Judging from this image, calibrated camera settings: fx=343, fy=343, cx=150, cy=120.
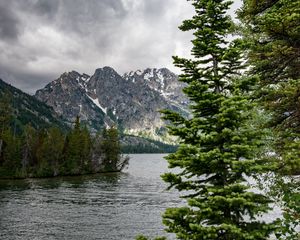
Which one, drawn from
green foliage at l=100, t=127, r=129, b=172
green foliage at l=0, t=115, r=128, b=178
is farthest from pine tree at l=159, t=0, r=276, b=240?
green foliage at l=100, t=127, r=129, b=172

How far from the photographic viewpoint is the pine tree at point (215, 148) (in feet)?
42.0

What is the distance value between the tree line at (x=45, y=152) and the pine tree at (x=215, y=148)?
4055 inches

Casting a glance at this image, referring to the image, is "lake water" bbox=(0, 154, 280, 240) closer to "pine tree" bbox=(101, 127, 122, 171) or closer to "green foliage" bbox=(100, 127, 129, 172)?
"green foliage" bbox=(100, 127, 129, 172)

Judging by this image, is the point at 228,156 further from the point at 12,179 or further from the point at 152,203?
the point at 12,179

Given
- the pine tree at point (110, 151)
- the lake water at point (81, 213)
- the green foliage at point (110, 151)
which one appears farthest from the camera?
the pine tree at point (110, 151)

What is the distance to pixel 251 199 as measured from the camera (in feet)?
43.9

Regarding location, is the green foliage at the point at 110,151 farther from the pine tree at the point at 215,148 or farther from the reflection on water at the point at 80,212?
the pine tree at the point at 215,148

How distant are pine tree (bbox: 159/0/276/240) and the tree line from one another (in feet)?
338

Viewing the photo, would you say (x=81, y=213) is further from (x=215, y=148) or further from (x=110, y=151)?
(x=110, y=151)

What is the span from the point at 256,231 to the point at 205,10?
961cm

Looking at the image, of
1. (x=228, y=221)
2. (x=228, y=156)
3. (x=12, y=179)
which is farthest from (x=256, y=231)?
(x=12, y=179)

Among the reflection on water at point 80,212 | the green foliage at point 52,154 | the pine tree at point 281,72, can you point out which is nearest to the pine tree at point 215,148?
the pine tree at point 281,72

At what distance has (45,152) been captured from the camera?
116188 mm

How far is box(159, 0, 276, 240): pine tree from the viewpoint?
504 inches
